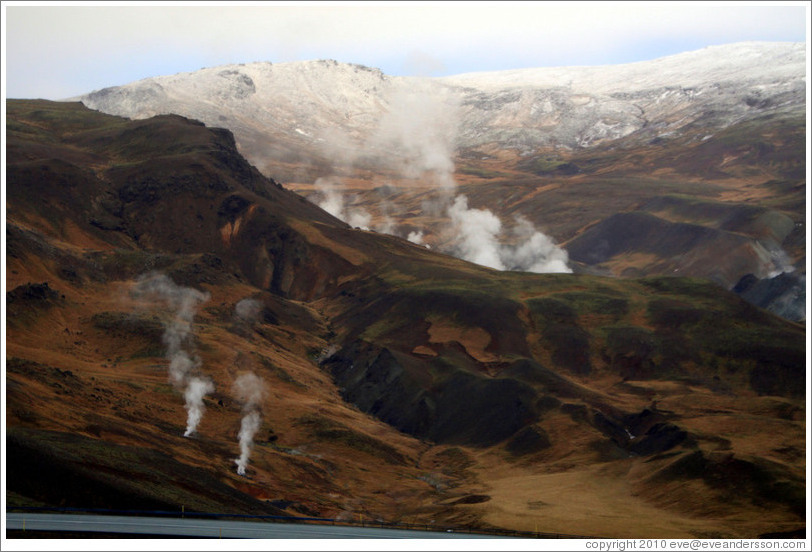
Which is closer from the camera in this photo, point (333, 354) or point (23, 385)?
point (23, 385)

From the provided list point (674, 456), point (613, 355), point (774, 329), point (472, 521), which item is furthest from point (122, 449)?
point (774, 329)

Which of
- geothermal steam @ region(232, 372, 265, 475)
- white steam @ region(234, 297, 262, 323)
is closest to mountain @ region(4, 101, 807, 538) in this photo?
geothermal steam @ region(232, 372, 265, 475)

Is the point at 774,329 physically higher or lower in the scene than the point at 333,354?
higher

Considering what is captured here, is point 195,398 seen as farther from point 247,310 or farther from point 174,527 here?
point 174,527

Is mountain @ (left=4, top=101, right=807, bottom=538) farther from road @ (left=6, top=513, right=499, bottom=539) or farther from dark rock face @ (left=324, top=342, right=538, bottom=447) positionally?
road @ (left=6, top=513, right=499, bottom=539)

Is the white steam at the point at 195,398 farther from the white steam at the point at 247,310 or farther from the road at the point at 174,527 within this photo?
the road at the point at 174,527

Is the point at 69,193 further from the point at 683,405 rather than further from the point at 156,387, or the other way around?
the point at 683,405

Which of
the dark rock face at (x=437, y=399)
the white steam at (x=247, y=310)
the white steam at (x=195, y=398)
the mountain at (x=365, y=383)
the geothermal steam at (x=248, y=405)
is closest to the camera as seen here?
the mountain at (x=365, y=383)

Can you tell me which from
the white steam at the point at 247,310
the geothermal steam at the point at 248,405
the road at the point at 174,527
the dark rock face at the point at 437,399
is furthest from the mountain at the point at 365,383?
the road at the point at 174,527
